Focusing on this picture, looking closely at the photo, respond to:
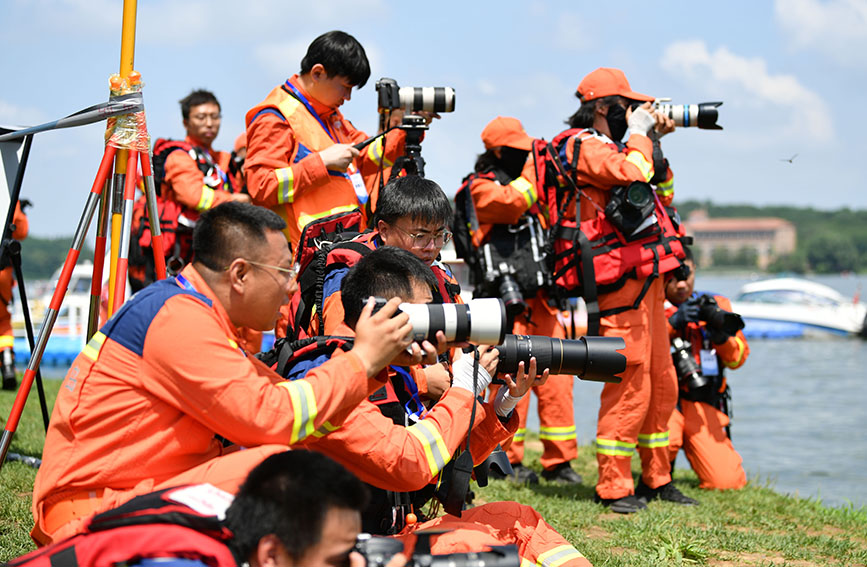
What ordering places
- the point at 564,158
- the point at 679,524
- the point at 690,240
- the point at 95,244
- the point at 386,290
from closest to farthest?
the point at 386,290 → the point at 95,244 → the point at 679,524 → the point at 564,158 → the point at 690,240

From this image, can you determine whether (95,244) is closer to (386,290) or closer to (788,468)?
(386,290)

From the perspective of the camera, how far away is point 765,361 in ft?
67.4

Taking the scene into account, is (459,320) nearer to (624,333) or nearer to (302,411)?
(302,411)

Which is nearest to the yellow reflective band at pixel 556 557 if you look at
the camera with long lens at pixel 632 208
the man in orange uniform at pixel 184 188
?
the camera with long lens at pixel 632 208

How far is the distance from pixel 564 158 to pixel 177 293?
348 cm

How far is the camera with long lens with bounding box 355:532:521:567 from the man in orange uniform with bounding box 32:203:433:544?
0.35 metres

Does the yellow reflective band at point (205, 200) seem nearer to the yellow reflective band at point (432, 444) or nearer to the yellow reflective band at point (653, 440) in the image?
the yellow reflective band at point (653, 440)

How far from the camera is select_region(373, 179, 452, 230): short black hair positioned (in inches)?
156

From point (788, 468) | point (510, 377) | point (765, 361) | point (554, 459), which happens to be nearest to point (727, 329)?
point (554, 459)

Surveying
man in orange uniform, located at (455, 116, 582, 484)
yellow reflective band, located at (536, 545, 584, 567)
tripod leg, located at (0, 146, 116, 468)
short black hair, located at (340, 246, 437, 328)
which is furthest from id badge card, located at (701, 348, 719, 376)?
tripod leg, located at (0, 146, 116, 468)

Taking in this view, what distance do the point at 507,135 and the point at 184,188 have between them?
2.38 meters

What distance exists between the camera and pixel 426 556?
2.24m

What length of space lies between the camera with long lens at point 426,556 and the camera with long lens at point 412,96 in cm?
331

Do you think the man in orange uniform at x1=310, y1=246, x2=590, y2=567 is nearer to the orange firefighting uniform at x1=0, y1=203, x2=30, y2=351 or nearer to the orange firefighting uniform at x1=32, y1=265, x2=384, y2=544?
the orange firefighting uniform at x1=32, y1=265, x2=384, y2=544
